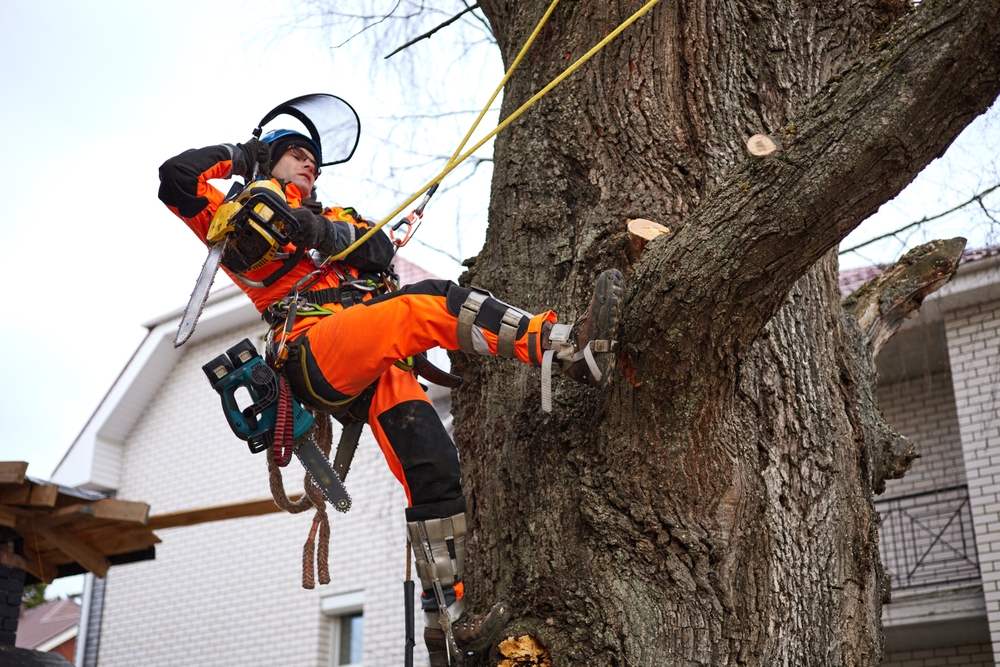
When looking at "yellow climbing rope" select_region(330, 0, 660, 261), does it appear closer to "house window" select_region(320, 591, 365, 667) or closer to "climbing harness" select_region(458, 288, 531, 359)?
"climbing harness" select_region(458, 288, 531, 359)

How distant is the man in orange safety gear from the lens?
10.4 ft

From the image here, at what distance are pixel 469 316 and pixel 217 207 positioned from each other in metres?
1.39

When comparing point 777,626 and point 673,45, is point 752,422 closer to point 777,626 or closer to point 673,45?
point 777,626

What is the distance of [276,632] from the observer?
445 inches

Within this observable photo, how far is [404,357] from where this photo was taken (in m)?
3.60

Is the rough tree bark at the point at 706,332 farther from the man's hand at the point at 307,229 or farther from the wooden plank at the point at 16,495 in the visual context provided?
the wooden plank at the point at 16,495

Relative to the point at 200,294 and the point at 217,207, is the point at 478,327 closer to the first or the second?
the point at 200,294

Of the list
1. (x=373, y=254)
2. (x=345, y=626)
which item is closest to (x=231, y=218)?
(x=373, y=254)

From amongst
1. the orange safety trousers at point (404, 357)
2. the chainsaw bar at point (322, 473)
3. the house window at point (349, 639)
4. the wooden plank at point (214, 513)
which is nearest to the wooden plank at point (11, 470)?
the wooden plank at point (214, 513)

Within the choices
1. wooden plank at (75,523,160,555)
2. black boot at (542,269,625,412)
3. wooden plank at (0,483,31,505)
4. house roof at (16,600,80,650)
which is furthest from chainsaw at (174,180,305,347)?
house roof at (16,600,80,650)

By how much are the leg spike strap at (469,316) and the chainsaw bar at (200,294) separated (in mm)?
1005

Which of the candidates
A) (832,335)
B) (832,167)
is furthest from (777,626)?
(832,167)

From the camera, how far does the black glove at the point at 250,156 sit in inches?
166

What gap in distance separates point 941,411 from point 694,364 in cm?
905
